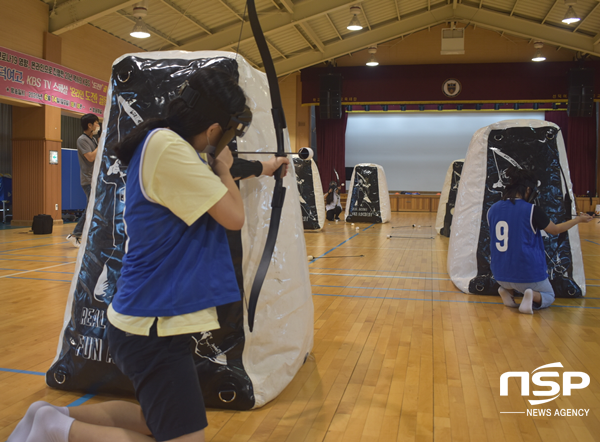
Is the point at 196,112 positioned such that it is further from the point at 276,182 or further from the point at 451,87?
the point at 451,87

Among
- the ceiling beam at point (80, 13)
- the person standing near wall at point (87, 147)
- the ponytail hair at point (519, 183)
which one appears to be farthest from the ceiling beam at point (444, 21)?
the ponytail hair at point (519, 183)

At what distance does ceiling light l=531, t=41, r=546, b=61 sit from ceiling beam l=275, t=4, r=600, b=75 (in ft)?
1.52

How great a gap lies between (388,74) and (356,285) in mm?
12003

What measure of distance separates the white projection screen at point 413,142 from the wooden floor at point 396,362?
11985 mm

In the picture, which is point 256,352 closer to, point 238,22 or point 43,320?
point 43,320

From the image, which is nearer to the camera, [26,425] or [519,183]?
[26,425]

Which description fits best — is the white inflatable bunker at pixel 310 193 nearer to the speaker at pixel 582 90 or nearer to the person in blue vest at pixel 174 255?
the person in blue vest at pixel 174 255

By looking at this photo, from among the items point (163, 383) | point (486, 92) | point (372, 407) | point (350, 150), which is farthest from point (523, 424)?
point (350, 150)

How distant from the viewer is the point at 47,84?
366 inches

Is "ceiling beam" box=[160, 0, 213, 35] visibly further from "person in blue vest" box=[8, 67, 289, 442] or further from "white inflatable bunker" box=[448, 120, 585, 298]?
"person in blue vest" box=[8, 67, 289, 442]

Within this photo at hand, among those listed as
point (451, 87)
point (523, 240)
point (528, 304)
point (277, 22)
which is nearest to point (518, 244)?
point (523, 240)

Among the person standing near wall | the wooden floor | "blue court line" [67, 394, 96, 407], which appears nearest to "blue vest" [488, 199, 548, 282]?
the wooden floor

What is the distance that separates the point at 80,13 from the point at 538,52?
11.6 meters

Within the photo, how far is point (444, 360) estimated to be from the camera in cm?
252
